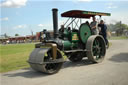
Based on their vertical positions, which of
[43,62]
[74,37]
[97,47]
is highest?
[74,37]

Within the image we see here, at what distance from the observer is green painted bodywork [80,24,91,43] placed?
637 centimetres

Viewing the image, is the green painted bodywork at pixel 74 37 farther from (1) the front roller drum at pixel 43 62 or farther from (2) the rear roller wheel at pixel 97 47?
(1) the front roller drum at pixel 43 62

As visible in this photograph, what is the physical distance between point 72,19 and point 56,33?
149 cm

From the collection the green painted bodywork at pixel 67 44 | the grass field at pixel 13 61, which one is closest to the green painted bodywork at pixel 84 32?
the green painted bodywork at pixel 67 44

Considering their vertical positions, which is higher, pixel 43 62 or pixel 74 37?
pixel 74 37

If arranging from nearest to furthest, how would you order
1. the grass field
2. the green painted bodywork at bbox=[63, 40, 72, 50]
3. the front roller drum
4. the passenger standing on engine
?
the front roller drum → the green painted bodywork at bbox=[63, 40, 72, 50] → the grass field → the passenger standing on engine

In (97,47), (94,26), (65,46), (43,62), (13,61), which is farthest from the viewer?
(13,61)

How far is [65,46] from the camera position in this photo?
5836 mm

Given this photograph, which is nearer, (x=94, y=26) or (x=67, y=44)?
(x=67, y=44)

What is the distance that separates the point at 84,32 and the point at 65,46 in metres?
1.24

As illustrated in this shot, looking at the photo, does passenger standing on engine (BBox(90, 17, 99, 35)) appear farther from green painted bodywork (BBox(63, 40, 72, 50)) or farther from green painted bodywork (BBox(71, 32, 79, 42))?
green painted bodywork (BBox(63, 40, 72, 50))

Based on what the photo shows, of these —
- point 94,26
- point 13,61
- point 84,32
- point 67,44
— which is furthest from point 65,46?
point 13,61

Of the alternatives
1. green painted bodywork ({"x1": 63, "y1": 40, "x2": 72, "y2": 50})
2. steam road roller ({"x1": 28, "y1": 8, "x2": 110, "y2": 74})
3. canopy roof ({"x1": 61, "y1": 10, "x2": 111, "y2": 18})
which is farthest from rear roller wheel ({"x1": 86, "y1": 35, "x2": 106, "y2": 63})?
canopy roof ({"x1": 61, "y1": 10, "x2": 111, "y2": 18})

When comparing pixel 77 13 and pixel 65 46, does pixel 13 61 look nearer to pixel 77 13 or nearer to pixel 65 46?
pixel 65 46
